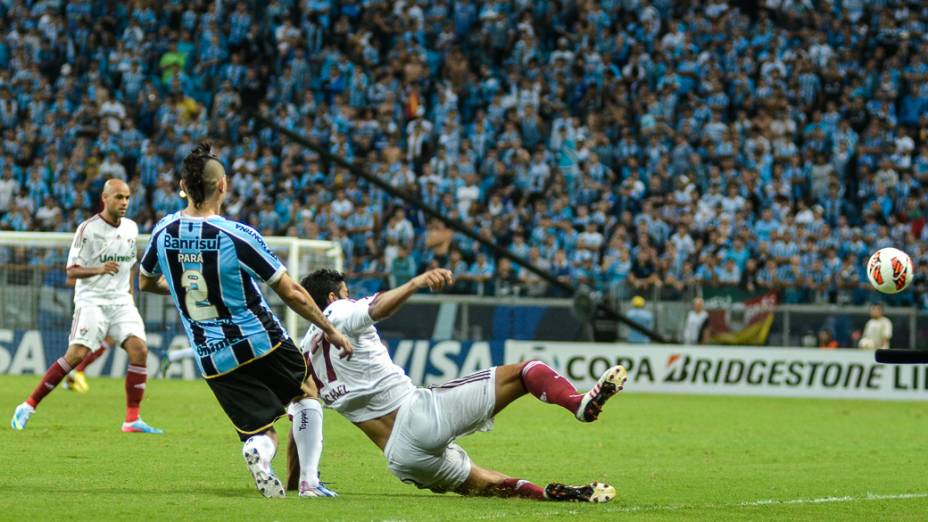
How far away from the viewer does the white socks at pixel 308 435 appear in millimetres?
9148

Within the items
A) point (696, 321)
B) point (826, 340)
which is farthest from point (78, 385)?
point (826, 340)

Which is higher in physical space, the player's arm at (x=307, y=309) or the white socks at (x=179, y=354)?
the player's arm at (x=307, y=309)

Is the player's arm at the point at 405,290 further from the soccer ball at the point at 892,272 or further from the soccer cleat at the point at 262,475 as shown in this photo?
the soccer ball at the point at 892,272

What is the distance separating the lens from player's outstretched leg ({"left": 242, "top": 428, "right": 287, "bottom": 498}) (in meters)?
8.63

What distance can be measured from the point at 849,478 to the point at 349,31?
23231mm

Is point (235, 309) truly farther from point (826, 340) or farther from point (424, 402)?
point (826, 340)

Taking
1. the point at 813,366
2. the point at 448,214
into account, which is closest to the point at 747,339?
the point at 813,366

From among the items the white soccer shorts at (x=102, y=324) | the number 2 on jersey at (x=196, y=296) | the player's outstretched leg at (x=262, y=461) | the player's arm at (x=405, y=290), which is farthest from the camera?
the white soccer shorts at (x=102, y=324)

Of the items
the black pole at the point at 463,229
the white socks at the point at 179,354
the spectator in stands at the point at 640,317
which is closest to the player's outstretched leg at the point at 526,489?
the white socks at the point at 179,354

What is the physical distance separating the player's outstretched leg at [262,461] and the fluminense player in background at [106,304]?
560cm

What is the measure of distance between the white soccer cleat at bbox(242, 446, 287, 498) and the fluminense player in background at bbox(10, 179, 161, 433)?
5.60m

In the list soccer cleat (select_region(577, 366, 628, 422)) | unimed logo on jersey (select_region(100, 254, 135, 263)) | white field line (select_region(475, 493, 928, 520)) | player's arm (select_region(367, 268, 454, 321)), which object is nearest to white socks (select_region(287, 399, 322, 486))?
player's arm (select_region(367, 268, 454, 321))

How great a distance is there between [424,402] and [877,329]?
15962 mm

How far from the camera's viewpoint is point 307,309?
28.2ft
